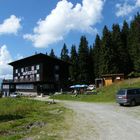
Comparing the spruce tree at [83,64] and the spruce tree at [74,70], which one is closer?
the spruce tree at [83,64]

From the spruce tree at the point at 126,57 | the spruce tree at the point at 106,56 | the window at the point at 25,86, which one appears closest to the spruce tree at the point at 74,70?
the window at the point at 25,86

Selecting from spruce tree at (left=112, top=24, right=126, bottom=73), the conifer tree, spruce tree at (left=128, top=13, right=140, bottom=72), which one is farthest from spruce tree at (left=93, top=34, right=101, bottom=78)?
spruce tree at (left=128, top=13, right=140, bottom=72)

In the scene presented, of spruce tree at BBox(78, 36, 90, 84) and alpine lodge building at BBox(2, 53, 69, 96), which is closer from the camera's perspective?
alpine lodge building at BBox(2, 53, 69, 96)

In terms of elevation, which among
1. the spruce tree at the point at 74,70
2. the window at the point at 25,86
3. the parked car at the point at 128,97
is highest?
the spruce tree at the point at 74,70

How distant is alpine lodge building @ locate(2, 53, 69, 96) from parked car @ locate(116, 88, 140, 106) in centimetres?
5820

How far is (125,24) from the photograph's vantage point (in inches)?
4628

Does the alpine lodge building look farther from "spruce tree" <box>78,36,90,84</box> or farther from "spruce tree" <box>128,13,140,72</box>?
"spruce tree" <box>128,13,140,72</box>

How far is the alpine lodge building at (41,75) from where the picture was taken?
100m

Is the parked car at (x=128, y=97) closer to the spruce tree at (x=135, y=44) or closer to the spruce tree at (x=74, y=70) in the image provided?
the spruce tree at (x=135, y=44)

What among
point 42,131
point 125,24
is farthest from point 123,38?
point 42,131

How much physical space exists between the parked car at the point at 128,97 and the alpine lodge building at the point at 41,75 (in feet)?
191

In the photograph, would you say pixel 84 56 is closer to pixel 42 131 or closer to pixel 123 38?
pixel 123 38

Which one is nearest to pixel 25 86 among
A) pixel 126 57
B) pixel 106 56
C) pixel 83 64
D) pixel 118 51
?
pixel 83 64

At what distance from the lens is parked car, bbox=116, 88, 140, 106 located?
132 ft
